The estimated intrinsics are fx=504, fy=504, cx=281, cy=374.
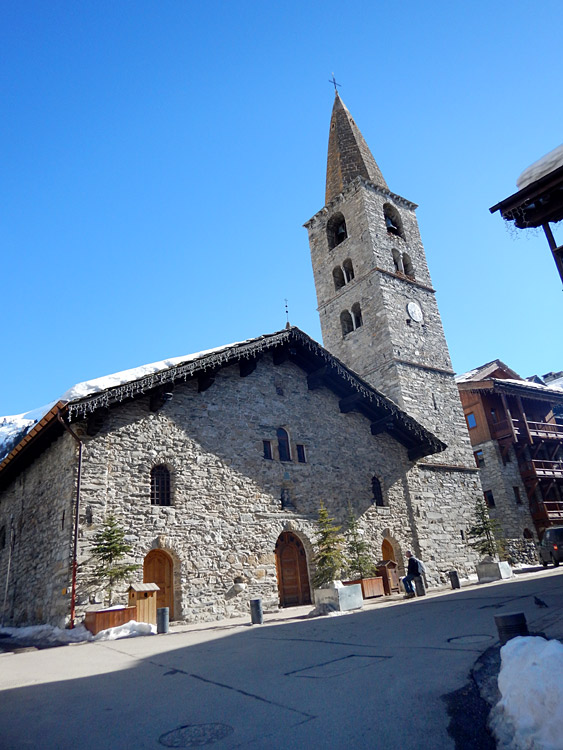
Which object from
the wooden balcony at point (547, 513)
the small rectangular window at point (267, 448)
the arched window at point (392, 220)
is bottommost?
the wooden balcony at point (547, 513)

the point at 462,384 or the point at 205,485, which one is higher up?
the point at 462,384

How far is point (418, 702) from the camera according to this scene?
3781 mm

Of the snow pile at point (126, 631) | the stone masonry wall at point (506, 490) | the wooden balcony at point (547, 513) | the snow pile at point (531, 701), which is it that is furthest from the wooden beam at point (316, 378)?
the wooden balcony at point (547, 513)

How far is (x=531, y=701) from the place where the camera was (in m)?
3.04

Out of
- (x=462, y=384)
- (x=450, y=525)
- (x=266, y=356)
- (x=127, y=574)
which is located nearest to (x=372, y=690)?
(x=127, y=574)

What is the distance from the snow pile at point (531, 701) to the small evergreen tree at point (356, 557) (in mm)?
12224

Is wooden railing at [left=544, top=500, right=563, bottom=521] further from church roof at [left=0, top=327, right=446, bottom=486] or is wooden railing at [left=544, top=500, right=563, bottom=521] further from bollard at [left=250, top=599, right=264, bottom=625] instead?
bollard at [left=250, top=599, right=264, bottom=625]

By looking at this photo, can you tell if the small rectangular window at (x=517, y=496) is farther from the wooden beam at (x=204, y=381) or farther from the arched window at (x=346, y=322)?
the wooden beam at (x=204, y=381)

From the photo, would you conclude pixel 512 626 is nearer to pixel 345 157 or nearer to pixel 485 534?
pixel 485 534

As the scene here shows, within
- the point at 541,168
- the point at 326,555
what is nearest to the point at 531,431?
the point at 326,555

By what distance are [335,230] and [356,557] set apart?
17906 mm

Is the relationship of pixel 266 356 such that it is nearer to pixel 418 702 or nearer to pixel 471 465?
pixel 471 465

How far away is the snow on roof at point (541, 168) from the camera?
366 inches

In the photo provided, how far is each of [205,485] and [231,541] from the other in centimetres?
174
